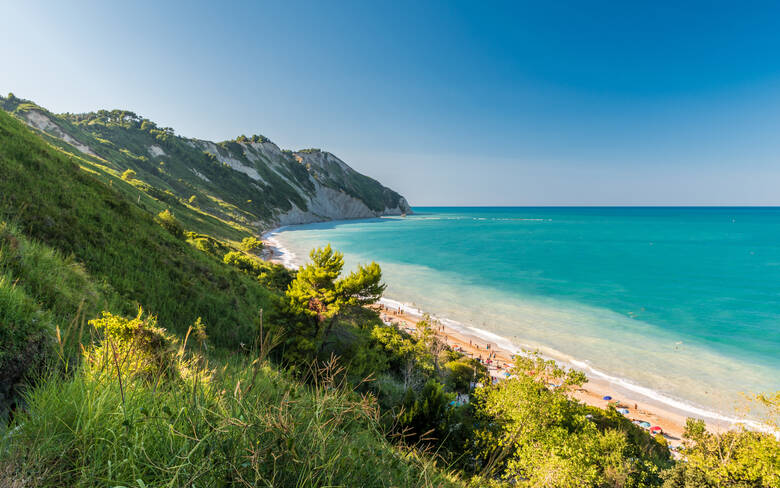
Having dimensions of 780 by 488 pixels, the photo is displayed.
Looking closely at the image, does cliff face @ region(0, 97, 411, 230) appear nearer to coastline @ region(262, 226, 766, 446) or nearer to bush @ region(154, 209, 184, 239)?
bush @ region(154, 209, 184, 239)

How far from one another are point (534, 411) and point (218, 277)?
19971 millimetres

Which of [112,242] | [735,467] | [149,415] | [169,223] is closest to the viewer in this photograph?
[149,415]

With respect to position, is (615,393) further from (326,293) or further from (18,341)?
(18,341)

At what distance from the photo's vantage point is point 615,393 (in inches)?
953

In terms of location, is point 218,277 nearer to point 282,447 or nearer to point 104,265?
point 104,265

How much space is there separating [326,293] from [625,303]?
4989 cm

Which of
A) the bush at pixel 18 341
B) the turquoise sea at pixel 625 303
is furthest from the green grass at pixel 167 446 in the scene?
the turquoise sea at pixel 625 303

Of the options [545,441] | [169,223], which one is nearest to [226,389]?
[545,441]

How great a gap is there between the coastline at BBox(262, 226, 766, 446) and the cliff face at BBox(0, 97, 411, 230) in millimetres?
53065

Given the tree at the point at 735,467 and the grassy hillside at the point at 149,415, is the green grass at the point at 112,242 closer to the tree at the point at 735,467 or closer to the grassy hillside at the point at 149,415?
the grassy hillside at the point at 149,415

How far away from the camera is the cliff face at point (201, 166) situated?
205ft

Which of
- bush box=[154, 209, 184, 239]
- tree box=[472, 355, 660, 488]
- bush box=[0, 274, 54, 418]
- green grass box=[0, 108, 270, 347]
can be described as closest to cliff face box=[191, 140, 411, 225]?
bush box=[154, 209, 184, 239]

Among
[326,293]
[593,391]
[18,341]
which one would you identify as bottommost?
[593,391]

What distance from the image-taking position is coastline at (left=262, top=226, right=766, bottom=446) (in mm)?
20875
